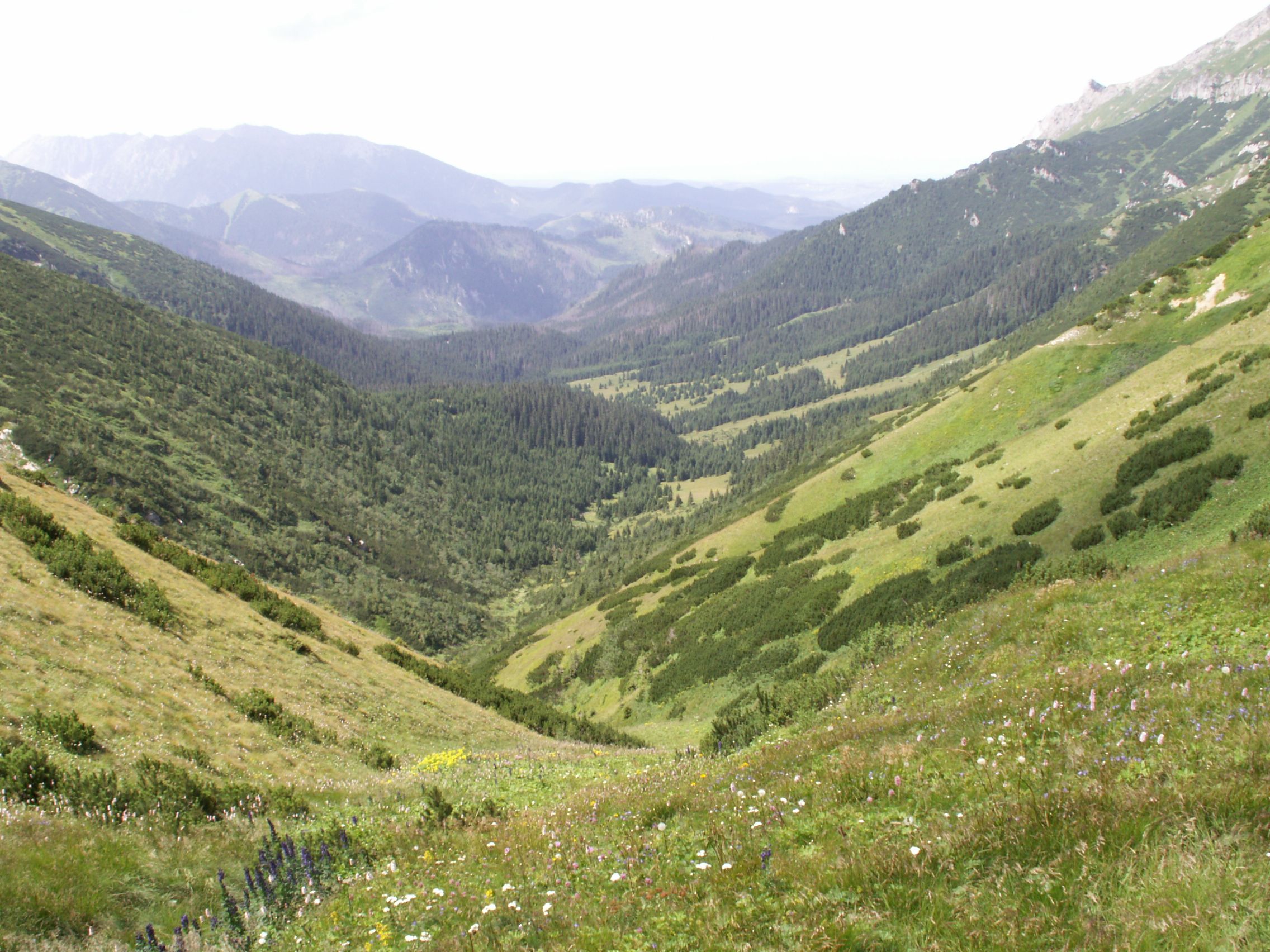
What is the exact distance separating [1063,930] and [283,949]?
8.70 metres

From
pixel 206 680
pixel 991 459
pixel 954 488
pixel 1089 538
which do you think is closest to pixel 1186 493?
pixel 1089 538

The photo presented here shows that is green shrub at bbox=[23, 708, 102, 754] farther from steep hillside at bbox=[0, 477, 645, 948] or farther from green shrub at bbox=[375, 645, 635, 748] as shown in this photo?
green shrub at bbox=[375, 645, 635, 748]

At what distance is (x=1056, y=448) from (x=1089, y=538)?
50.6 feet

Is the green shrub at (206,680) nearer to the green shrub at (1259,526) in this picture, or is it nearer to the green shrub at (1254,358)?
the green shrub at (1259,526)

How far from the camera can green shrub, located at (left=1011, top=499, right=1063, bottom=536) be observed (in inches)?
1385

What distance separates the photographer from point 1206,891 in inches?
201

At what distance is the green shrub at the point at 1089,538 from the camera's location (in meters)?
30.4

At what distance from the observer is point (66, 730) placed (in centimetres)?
1333

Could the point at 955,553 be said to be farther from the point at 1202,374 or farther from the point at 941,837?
the point at 941,837

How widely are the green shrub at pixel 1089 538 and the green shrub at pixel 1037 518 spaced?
3.44 meters

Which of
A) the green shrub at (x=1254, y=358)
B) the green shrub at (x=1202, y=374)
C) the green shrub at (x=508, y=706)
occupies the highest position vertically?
the green shrub at (x=1254, y=358)

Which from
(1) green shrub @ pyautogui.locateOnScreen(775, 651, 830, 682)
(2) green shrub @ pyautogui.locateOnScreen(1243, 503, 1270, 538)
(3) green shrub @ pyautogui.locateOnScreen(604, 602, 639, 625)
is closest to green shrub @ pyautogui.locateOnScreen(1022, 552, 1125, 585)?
(2) green shrub @ pyautogui.locateOnScreen(1243, 503, 1270, 538)

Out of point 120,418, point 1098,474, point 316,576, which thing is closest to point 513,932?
point 1098,474

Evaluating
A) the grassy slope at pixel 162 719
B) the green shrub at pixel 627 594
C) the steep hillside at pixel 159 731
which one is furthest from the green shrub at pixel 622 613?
the steep hillside at pixel 159 731
